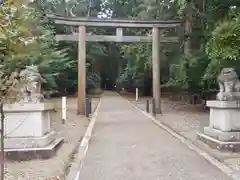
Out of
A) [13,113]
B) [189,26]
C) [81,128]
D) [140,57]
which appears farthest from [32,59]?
[140,57]

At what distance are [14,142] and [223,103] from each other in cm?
490

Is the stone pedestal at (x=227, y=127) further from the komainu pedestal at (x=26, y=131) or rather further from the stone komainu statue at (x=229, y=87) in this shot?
the komainu pedestal at (x=26, y=131)

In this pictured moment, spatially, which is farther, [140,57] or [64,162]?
[140,57]

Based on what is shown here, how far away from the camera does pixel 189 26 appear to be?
69.0ft

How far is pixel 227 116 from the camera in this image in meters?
8.16

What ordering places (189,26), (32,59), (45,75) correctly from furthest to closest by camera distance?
1. (189,26)
2. (45,75)
3. (32,59)

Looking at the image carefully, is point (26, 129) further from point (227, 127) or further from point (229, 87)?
point (229, 87)

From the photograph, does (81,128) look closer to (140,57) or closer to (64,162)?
(64,162)

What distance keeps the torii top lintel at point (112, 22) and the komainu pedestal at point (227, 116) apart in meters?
9.78

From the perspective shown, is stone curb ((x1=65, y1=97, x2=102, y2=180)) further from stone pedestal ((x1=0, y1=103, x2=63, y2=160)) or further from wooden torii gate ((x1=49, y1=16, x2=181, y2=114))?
wooden torii gate ((x1=49, y1=16, x2=181, y2=114))

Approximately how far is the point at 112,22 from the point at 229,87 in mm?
10246

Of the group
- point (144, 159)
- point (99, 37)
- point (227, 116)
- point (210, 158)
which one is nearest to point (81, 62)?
point (99, 37)

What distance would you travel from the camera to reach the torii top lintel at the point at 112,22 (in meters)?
17.0

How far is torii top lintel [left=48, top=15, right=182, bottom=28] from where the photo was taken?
55.8ft
